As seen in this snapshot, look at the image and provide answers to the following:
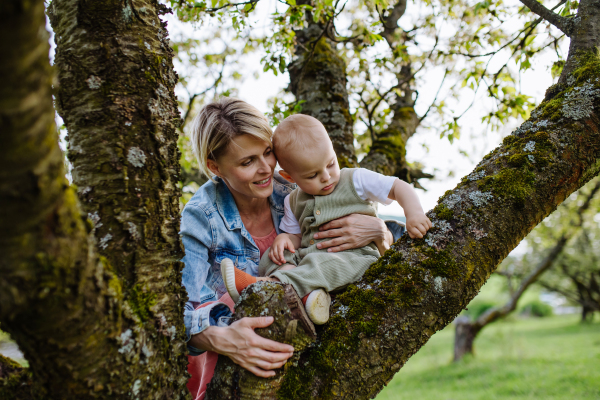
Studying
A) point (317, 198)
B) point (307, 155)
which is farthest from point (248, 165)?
point (317, 198)

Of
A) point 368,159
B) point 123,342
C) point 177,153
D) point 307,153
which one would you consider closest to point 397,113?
point 368,159

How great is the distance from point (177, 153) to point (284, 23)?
2381 millimetres

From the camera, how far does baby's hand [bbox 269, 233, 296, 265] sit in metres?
2.35

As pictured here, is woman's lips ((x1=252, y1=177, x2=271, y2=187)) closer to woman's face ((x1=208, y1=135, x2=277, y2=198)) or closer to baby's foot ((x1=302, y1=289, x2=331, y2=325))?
woman's face ((x1=208, y1=135, x2=277, y2=198))

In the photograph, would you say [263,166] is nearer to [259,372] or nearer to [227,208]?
[227,208]

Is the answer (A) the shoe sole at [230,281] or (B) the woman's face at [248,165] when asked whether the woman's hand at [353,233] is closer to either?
(B) the woman's face at [248,165]

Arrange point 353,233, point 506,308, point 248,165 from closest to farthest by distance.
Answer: point 353,233, point 248,165, point 506,308

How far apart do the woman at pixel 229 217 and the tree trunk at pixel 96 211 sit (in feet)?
1.67

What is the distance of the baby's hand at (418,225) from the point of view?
6.08 ft

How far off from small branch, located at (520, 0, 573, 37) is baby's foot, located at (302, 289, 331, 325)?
2104mm

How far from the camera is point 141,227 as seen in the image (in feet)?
4.76

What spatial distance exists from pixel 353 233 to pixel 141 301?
4.21 ft

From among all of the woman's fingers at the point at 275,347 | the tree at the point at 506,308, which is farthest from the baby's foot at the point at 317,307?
the tree at the point at 506,308

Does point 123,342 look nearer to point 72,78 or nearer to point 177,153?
point 177,153
